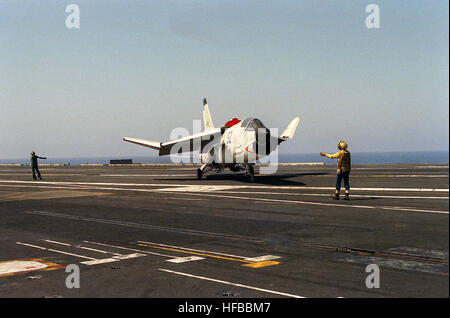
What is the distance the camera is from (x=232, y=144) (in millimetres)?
37281

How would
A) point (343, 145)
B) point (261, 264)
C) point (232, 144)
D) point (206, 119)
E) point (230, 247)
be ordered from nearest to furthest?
point (261, 264)
point (230, 247)
point (343, 145)
point (232, 144)
point (206, 119)

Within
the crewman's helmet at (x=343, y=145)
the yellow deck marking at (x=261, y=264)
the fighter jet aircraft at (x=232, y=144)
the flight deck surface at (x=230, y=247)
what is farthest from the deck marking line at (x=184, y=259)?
the fighter jet aircraft at (x=232, y=144)

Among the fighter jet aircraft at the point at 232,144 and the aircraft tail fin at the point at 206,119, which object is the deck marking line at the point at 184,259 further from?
the aircraft tail fin at the point at 206,119

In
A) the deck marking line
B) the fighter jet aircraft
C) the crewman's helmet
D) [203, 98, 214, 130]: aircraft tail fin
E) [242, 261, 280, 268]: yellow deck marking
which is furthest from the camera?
[203, 98, 214, 130]: aircraft tail fin

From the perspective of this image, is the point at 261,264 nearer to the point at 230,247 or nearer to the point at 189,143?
the point at 230,247

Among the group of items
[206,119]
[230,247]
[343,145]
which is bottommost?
[230,247]

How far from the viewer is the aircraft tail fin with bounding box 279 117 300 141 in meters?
41.7

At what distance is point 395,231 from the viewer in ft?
48.2

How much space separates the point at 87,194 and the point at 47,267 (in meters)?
20.4

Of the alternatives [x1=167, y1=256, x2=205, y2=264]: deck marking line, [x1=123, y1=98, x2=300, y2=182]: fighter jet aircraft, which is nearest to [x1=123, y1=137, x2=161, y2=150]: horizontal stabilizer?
[x1=123, y1=98, x2=300, y2=182]: fighter jet aircraft

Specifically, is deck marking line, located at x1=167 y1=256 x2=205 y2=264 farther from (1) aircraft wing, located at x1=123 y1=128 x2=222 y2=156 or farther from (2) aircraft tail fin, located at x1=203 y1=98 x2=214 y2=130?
(2) aircraft tail fin, located at x1=203 y1=98 x2=214 y2=130

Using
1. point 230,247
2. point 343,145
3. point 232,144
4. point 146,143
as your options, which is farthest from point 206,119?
point 230,247

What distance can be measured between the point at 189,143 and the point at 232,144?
7870mm
